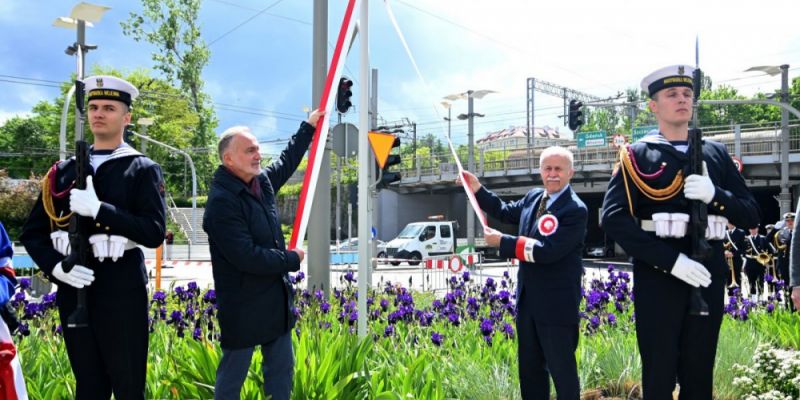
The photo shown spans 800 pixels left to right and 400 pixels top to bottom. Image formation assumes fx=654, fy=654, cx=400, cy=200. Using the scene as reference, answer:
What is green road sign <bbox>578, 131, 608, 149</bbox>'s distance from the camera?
33.7 m

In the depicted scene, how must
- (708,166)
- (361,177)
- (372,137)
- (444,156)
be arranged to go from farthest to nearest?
(444,156) → (372,137) → (361,177) → (708,166)

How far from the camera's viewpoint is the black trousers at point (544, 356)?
3555mm

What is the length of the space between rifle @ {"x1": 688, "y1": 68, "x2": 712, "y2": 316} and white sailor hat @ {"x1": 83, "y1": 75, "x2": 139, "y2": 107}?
272 centimetres

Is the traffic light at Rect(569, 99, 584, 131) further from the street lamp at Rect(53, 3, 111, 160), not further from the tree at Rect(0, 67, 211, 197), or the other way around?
the tree at Rect(0, 67, 211, 197)

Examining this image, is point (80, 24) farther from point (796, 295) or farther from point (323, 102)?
point (796, 295)

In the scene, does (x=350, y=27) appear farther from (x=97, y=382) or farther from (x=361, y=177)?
(x=97, y=382)

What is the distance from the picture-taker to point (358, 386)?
141 inches

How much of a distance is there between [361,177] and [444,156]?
3753 cm

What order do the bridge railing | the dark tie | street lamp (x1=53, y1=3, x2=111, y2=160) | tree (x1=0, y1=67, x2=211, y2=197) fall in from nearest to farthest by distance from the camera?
street lamp (x1=53, y1=3, x2=111, y2=160), the dark tie, the bridge railing, tree (x1=0, y1=67, x2=211, y2=197)

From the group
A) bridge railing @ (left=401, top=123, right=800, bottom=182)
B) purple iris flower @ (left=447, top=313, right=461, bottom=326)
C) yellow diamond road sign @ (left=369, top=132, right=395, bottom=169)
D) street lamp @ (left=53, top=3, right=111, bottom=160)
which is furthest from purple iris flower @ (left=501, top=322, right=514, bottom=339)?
bridge railing @ (left=401, top=123, right=800, bottom=182)

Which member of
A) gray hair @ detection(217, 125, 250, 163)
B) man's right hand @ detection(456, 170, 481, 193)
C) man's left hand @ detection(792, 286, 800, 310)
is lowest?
man's left hand @ detection(792, 286, 800, 310)

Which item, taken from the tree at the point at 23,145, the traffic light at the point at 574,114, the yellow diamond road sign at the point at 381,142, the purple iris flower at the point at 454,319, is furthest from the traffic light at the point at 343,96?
the tree at the point at 23,145

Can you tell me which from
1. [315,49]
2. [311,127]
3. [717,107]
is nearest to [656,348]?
[311,127]

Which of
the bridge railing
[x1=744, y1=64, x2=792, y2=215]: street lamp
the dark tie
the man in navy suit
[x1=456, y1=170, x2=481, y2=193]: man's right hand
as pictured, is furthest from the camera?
the bridge railing
